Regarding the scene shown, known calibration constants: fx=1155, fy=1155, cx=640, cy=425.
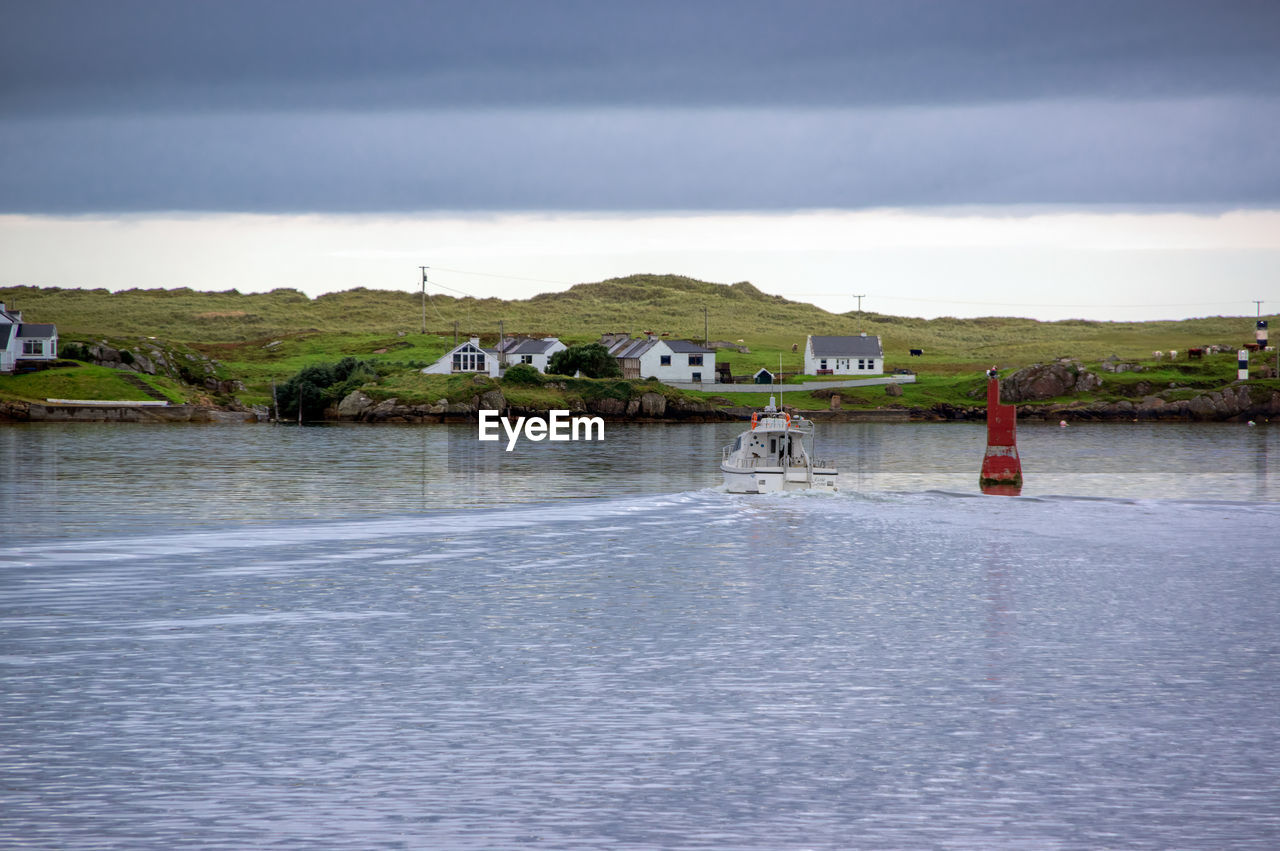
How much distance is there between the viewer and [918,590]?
32.1 meters

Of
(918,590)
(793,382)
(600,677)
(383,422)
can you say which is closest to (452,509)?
(918,590)

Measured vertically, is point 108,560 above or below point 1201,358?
below

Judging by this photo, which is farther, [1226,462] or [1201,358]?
[1201,358]

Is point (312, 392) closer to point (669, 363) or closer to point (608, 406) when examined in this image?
point (608, 406)

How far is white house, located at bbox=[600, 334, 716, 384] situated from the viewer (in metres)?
183

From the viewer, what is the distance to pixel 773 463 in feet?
208

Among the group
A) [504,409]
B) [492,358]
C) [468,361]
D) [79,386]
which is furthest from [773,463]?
[468,361]

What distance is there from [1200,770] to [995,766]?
289 cm

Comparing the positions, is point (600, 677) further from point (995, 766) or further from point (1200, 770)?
point (1200, 770)

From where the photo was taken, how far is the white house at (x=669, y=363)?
182750 mm

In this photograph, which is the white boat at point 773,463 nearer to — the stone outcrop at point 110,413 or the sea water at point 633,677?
the sea water at point 633,677

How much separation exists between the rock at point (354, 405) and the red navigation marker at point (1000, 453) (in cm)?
10810

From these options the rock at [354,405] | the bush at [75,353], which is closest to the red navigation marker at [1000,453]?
the rock at [354,405]

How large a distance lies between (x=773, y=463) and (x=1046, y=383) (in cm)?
12134
